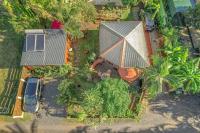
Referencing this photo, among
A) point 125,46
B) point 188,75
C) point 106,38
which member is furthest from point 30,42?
point 188,75

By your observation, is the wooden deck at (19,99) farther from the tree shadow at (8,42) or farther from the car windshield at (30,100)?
the tree shadow at (8,42)

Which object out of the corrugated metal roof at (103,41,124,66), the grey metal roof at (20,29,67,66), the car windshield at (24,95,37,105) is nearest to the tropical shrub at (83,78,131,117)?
the corrugated metal roof at (103,41,124,66)

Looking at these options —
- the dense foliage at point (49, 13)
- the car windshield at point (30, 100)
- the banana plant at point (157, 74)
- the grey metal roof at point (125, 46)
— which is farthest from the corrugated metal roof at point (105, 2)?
the car windshield at point (30, 100)

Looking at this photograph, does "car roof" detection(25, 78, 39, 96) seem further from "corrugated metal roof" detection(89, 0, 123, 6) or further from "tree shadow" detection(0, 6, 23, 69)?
"corrugated metal roof" detection(89, 0, 123, 6)

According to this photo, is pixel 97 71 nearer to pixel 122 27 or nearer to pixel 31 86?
pixel 122 27

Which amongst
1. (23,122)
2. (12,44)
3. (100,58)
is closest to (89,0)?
(100,58)
